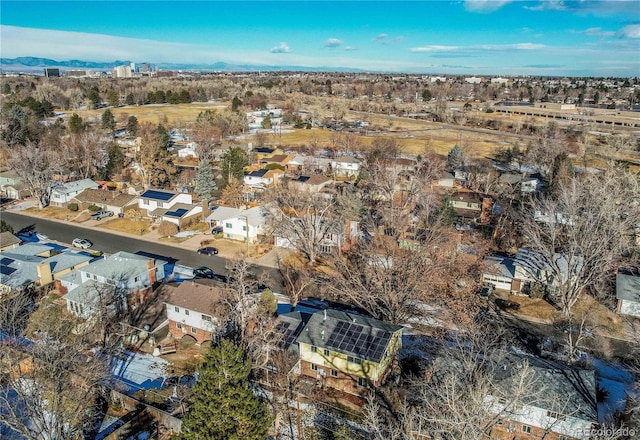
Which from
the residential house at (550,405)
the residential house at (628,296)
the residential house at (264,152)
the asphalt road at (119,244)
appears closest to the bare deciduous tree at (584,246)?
the residential house at (628,296)

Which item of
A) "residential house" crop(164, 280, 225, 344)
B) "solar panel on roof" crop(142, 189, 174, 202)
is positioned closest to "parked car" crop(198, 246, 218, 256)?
"solar panel on roof" crop(142, 189, 174, 202)

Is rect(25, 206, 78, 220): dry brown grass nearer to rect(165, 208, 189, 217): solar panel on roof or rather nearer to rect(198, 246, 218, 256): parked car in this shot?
rect(165, 208, 189, 217): solar panel on roof

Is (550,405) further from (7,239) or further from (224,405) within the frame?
(7,239)

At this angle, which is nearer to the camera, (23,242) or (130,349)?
(130,349)

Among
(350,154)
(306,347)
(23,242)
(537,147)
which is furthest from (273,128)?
(306,347)

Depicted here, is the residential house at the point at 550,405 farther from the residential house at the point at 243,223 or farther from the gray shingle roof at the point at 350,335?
the residential house at the point at 243,223

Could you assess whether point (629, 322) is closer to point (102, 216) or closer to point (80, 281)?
point (80, 281)
